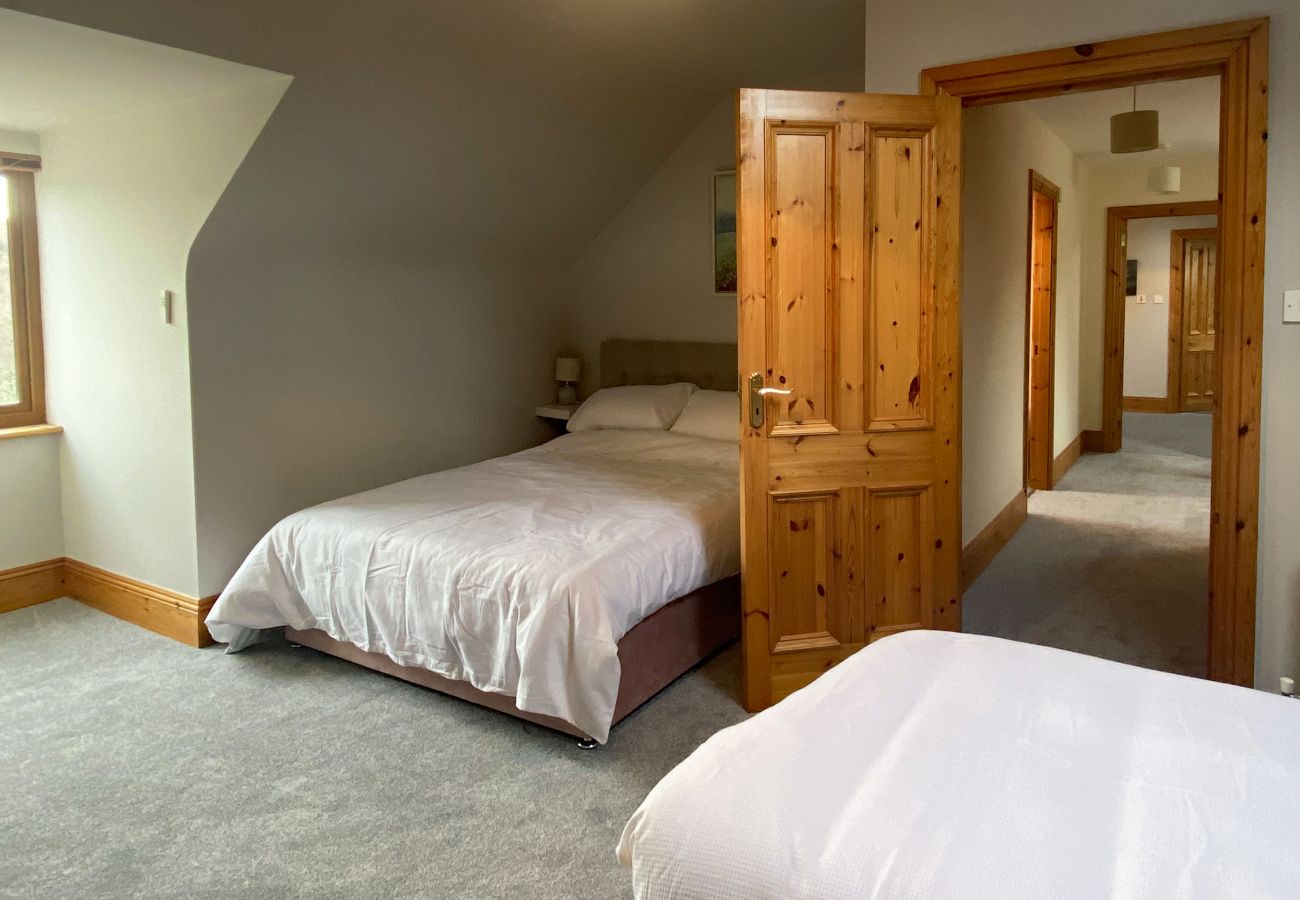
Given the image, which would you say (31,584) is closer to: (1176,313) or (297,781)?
(297,781)

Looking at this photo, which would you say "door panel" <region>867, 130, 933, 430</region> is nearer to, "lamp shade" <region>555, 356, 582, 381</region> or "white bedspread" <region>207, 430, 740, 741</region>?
"white bedspread" <region>207, 430, 740, 741</region>

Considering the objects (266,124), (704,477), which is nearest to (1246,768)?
(704,477)

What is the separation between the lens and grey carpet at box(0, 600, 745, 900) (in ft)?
7.88

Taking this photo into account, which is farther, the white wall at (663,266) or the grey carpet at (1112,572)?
the white wall at (663,266)

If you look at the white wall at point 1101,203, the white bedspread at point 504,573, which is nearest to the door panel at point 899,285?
the white bedspread at point 504,573

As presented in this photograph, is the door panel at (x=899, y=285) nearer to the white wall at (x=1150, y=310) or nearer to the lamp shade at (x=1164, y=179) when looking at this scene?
the lamp shade at (x=1164, y=179)

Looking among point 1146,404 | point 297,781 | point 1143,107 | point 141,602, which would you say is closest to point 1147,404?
point 1146,404

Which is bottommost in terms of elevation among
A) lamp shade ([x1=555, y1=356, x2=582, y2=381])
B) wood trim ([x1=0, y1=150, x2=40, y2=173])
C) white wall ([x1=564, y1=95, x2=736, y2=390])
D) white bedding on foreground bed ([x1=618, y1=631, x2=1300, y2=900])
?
white bedding on foreground bed ([x1=618, y1=631, x2=1300, y2=900])

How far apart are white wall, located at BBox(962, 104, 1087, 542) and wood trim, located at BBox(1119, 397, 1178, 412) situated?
5177 mm

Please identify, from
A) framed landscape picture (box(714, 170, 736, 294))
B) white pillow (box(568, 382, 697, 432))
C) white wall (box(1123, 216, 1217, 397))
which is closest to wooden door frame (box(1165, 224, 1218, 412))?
white wall (box(1123, 216, 1217, 397))

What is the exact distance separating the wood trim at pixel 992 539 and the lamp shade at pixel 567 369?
2.35 meters

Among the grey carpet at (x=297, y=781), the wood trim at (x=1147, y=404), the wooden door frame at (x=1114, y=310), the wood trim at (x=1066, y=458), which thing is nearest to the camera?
the grey carpet at (x=297, y=781)

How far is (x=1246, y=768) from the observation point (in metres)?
1.48

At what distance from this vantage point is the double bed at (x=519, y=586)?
115 inches
